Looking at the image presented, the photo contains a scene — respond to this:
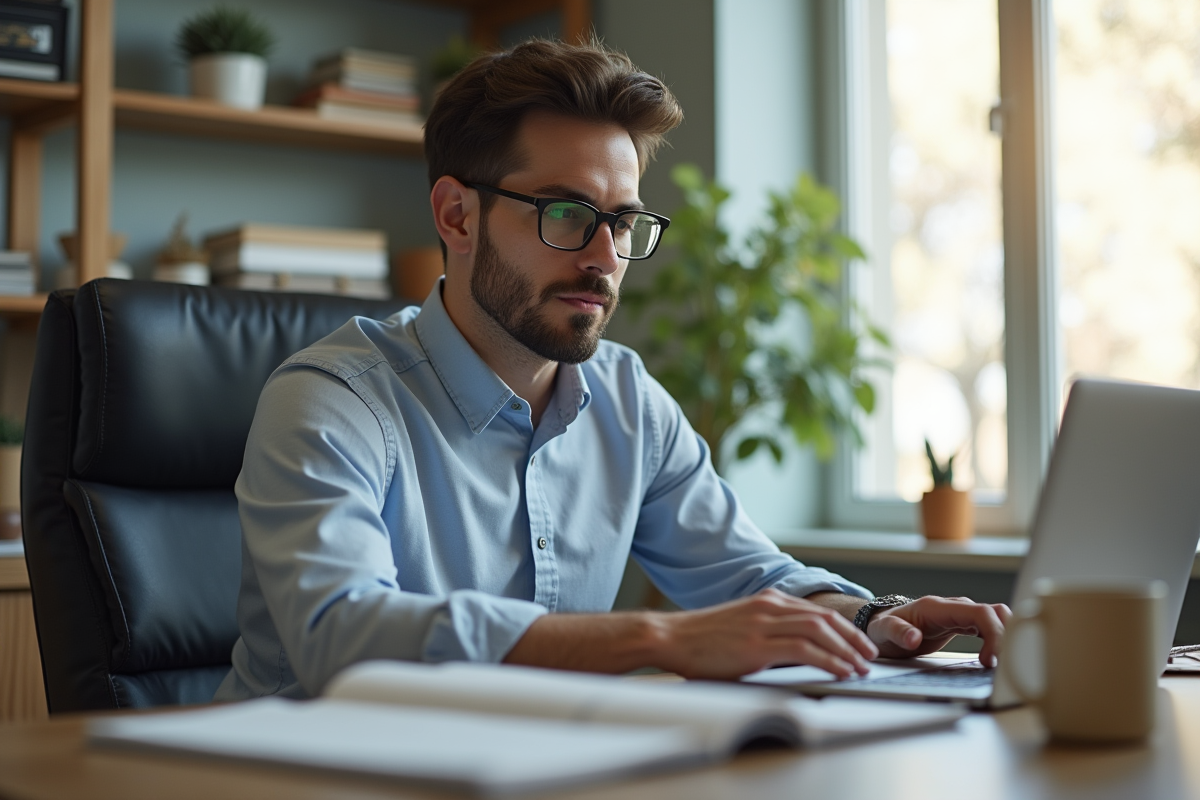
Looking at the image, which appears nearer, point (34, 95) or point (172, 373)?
point (172, 373)

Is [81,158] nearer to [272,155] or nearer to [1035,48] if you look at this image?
[272,155]

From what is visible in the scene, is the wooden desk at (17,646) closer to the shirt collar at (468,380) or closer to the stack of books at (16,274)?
the stack of books at (16,274)

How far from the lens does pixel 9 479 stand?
2.38 metres

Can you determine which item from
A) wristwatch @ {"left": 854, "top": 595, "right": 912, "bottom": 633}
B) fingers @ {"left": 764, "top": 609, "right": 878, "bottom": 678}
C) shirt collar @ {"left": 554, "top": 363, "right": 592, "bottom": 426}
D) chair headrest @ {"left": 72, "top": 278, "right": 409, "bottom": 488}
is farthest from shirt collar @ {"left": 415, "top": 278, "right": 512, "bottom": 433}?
fingers @ {"left": 764, "top": 609, "right": 878, "bottom": 678}

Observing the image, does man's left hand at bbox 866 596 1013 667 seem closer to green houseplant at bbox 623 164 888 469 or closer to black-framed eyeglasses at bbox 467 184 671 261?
black-framed eyeglasses at bbox 467 184 671 261

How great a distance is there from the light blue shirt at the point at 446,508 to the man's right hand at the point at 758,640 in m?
0.12

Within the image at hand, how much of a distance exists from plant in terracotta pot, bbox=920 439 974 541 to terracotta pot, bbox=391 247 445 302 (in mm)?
1180

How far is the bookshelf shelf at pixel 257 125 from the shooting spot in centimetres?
265

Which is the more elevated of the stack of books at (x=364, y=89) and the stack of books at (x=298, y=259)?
the stack of books at (x=364, y=89)

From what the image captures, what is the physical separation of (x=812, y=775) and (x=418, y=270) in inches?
94.1

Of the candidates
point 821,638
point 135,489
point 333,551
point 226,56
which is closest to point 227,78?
point 226,56

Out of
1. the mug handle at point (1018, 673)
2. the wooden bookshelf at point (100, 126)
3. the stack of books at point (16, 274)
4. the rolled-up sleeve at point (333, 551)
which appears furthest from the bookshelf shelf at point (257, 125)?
the mug handle at point (1018, 673)

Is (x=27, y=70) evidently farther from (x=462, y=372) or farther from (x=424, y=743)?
(x=424, y=743)

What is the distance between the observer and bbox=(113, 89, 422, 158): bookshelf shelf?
2.65 metres
